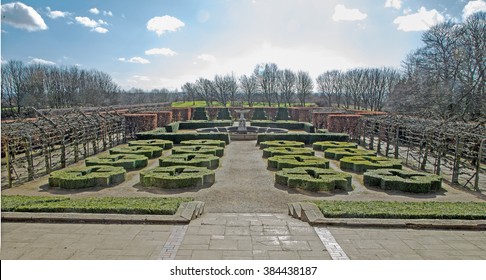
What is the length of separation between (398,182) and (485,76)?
80.6 feet

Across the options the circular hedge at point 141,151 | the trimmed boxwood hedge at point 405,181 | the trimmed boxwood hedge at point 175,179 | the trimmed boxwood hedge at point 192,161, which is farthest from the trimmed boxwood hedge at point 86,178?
the trimmed boxwood hedge at point 405,181

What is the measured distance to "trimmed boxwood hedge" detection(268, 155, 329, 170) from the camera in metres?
15.9

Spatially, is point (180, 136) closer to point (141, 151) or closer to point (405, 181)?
point (141, 151)

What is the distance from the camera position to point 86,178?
42.1 feet

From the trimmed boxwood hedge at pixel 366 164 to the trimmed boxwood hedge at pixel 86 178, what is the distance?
1138cm

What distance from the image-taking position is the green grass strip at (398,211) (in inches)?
316

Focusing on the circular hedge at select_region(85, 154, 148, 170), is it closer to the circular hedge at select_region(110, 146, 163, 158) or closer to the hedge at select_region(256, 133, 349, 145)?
the circular hedge at select_region(110, 146, 163, 158)

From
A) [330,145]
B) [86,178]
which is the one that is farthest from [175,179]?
[330,145]

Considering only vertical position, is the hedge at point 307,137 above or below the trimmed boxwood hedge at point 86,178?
→ above

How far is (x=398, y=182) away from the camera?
42.2ft

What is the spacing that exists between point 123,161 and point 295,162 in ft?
29.4

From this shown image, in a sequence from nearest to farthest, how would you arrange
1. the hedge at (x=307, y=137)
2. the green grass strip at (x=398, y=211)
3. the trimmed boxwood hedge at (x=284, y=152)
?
the green grass strip at (x=398, y=211) < the trimmed boxwood hedge at (x=284, y=152) < the hedge at (x=307, y=137)

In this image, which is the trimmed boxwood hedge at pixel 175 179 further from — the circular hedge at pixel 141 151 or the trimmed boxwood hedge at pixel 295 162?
the circular hedge at pixel 141 151

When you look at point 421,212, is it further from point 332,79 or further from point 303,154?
point 332,79
